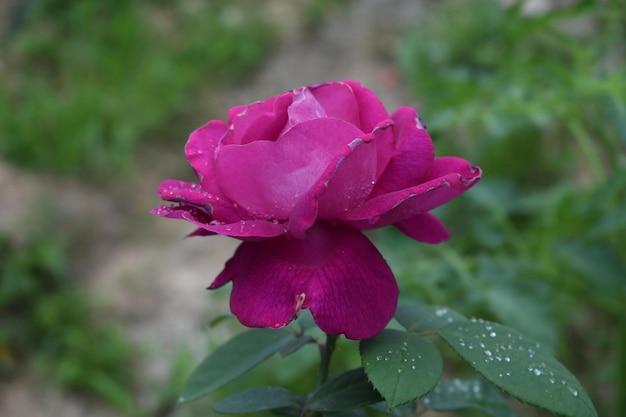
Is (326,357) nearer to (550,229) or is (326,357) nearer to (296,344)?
(296,344)

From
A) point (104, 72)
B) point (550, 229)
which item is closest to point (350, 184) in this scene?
point (550, 229)

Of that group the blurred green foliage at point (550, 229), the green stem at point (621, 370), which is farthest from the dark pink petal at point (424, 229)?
the green stem at point (621, 370)

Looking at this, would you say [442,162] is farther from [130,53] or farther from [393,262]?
[130,53]

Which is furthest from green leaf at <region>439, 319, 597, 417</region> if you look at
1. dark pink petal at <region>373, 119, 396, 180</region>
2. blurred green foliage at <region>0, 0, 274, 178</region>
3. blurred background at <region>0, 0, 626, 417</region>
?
blurred green foliage at <region>0, 0, 274, 178</region>

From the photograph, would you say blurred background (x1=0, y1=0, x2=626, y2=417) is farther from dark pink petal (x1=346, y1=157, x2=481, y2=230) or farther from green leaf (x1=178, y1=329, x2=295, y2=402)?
dark pink petal (x1=346, y1=157, x2=481, y2=230)

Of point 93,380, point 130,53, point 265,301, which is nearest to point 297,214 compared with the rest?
point 265,301
